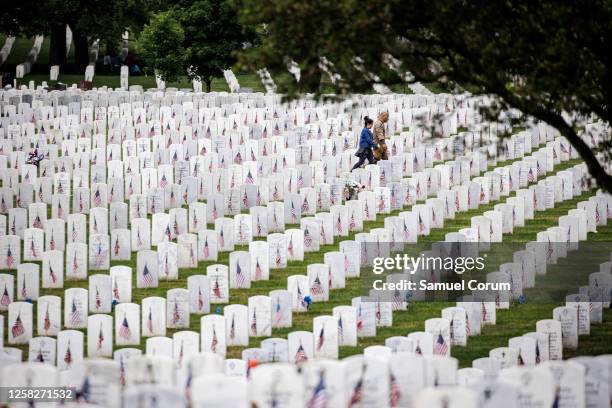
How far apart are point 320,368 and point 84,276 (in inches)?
361

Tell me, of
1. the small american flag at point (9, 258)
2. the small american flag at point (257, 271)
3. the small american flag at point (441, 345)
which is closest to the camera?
the small american flag at point (441, 345)

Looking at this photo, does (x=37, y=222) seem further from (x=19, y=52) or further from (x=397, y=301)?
(x=19, y=52)

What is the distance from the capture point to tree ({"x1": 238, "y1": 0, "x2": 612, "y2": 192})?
14.3 metres

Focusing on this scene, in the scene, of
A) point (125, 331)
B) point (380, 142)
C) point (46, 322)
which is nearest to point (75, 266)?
point (46, 322)

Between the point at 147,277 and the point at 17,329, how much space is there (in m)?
3.00

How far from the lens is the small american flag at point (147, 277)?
19.2m

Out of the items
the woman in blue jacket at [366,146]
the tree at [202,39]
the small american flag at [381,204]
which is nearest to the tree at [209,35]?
the tree at [202,39]

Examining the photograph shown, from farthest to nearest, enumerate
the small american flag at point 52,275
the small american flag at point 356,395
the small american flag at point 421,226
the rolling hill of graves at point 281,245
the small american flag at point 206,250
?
the small american flag at point 421,226 < the small american flag at point 206,250 < the small american flag at point 52,275 < the rolling hill of graves at point 281,245 < the small american flag at point 356,395

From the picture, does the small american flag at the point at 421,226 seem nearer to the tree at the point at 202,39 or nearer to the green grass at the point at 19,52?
the tree at the point at 202,39

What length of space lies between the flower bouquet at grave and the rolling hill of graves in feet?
0.14

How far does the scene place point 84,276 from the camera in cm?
1975

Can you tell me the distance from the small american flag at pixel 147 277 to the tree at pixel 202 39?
24.2m

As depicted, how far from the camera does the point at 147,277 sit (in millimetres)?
19203

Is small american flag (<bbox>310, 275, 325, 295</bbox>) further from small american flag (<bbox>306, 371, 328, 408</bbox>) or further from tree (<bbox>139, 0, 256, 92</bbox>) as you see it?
tree (<bbox>139, 0, 256, 92</bbox>)
